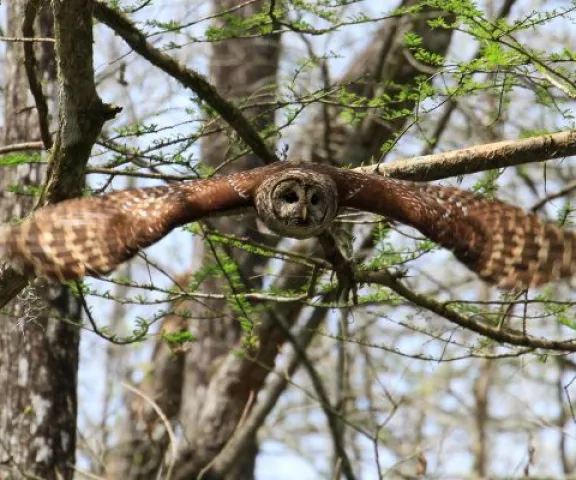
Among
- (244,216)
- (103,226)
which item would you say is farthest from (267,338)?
(103,226)

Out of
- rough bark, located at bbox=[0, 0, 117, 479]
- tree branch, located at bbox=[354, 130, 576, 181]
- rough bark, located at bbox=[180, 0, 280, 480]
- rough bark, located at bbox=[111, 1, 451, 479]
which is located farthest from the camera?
rough bark, located at bbox=[180, 0, 280, 480]

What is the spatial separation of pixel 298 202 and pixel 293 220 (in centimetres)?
10

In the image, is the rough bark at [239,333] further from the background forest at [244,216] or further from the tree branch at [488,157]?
the tree branch at [488,157]

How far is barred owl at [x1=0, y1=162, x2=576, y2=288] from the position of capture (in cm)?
466

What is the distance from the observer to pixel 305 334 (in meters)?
9.23

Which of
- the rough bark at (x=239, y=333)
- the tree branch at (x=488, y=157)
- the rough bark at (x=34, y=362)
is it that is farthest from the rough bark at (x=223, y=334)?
the tree branch at (x=488, y=157)

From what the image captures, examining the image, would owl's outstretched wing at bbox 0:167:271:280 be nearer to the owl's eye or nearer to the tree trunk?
the owl's eye

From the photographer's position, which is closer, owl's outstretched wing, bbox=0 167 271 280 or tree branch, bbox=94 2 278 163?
owl's outstretched wing, bbox=0 167 271 280

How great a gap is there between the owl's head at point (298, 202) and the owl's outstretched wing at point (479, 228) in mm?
139

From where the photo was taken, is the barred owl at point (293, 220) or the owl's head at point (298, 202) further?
the owl's head at point (298, 202)

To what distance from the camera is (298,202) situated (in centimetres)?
486

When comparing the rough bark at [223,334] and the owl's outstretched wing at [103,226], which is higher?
the rough bark at [223,334]

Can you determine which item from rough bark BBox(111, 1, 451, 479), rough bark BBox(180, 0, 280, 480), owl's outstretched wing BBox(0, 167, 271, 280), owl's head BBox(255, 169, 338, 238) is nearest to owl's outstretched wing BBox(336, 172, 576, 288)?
owl's head BBox(255, 169, 338, 238)

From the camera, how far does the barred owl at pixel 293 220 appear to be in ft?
15.3
